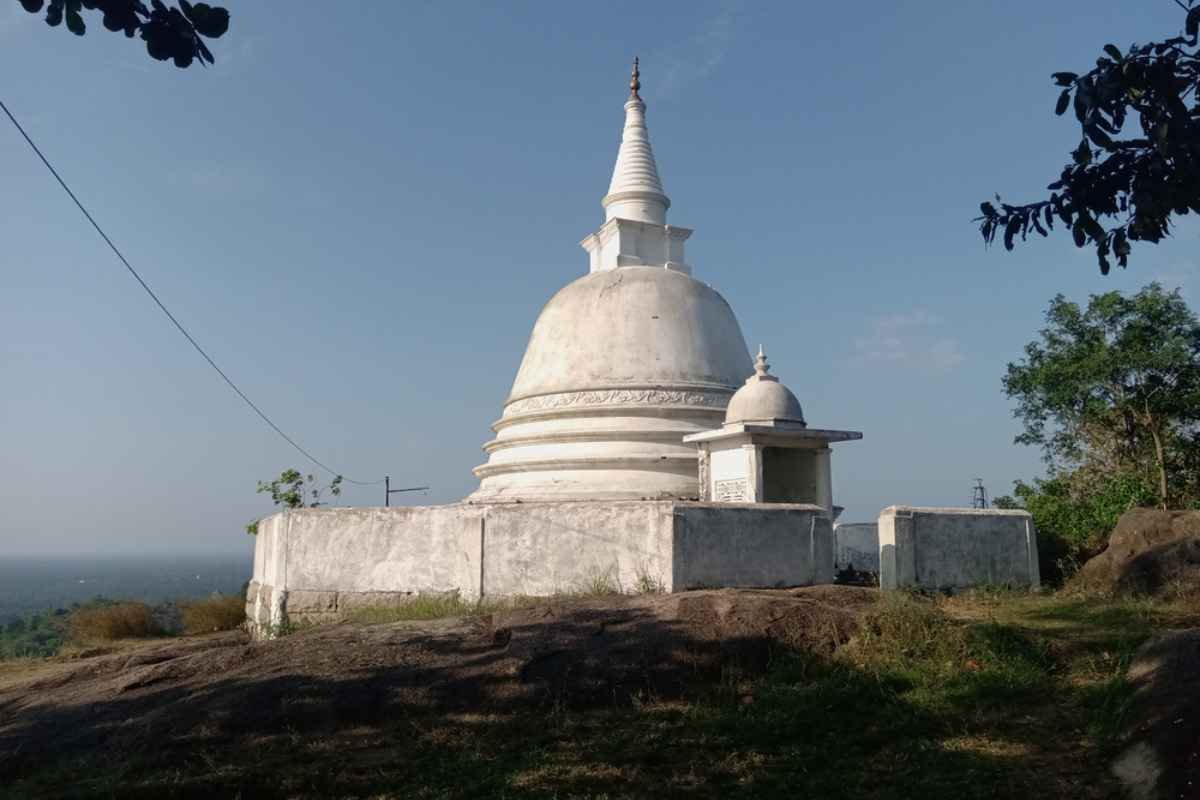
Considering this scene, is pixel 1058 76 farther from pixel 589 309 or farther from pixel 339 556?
pixel 589 309

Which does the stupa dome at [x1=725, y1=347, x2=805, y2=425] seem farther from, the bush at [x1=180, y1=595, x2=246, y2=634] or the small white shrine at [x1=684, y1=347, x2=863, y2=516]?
the bush at [x1=180, y1=595, x2=246, y2=634]

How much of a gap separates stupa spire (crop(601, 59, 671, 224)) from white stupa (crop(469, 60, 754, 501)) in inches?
15.6

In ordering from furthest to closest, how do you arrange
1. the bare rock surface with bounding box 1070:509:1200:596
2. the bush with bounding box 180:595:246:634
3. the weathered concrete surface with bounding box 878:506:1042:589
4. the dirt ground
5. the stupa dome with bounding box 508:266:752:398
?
the bush with bounding box 180:595:246:634 → the stupa dome with bounding box 508:266:752:398 → the weathered concrete surface with bounding box 878:506:1042:589 → the bare rock surface with bounding box 1070:509:1200:596 → the dirt ground

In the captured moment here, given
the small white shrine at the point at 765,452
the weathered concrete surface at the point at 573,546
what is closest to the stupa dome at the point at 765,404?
the small white shrine at the point at 765,452

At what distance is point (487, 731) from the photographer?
7.55 m

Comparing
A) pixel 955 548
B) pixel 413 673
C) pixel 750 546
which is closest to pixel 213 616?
pixel 750 546

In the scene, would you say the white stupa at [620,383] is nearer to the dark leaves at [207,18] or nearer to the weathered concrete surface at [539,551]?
the weathered concrete surface at [539,551]

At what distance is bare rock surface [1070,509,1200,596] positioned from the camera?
12.4 m

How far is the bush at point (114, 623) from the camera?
62.5 ft

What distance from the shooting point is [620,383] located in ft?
58.6

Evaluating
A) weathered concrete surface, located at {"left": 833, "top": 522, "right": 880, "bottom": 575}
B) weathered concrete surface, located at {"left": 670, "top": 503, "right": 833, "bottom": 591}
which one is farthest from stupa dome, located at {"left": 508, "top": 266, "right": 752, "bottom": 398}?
weathered concrete surface, located at {"left": 670, "top": 503, "right": 833, "bottom": 591}

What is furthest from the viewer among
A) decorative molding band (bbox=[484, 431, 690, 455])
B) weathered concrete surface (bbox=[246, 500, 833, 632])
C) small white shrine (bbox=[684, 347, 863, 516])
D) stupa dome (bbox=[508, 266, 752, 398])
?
stupa dome (bbox=[508, 266, 752, 398])

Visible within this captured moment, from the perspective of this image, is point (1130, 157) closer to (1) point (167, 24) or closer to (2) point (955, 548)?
(1) point (167, 24)

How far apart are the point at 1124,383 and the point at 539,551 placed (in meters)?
15.4
